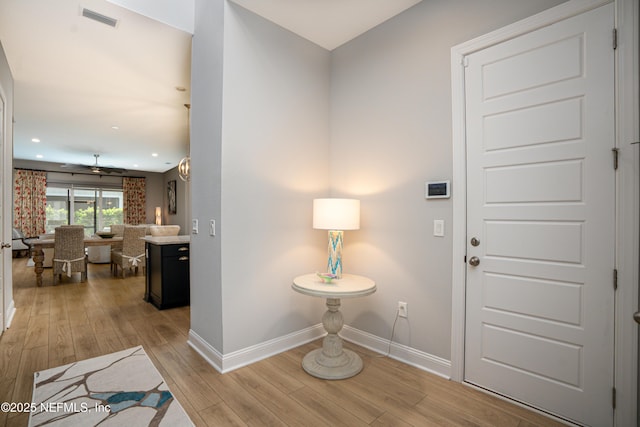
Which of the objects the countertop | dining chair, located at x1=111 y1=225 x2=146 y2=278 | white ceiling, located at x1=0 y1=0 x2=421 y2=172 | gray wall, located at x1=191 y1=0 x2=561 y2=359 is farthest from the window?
gray wall, located at x1=191 y1=0 x2=561 y2=359

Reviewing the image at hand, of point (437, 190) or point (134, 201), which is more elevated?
point (134, 201)

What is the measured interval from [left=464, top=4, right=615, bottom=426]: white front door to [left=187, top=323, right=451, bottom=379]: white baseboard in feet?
0.90

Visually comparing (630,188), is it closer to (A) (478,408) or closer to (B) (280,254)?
(A) (478,408)

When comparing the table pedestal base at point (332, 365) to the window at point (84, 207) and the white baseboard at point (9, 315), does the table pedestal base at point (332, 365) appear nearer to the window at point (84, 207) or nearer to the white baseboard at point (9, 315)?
the white baseboard at point (9, 315)

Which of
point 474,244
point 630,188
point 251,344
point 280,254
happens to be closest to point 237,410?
point 251,344

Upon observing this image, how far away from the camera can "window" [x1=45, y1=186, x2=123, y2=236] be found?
8.77 metres

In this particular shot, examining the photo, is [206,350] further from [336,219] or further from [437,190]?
[437,190]

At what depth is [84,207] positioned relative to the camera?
926cm

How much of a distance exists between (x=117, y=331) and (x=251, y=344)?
1.59 m

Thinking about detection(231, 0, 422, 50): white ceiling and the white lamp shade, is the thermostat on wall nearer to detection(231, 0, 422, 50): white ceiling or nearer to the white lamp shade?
the white lamp shade

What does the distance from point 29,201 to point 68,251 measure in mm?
4923

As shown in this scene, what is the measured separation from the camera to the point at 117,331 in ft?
9.85

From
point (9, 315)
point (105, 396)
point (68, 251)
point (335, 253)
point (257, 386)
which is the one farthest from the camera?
point (68, 251)

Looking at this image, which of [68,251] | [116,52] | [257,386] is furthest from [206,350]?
[68,251]
